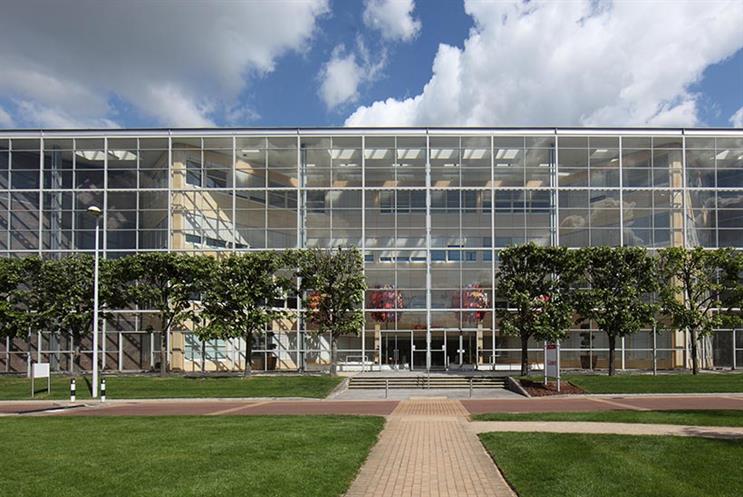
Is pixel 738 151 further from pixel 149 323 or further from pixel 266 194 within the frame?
pixel 149 323

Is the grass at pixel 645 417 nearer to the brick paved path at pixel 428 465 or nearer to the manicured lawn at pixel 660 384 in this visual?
the brick paved path at pixel 428 465

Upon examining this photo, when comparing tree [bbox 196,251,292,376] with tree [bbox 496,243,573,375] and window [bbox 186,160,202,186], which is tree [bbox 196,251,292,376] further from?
tree [bbox 496,243,573,375]

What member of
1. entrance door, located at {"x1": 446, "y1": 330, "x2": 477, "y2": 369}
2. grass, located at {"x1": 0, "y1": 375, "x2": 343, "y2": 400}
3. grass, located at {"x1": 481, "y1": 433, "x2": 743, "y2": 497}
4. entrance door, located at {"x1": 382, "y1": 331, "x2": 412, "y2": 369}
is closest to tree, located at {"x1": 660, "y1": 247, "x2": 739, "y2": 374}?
entrance door, located at {"x1": 446, "y1": 330, "x2": 477, "y2": 369}

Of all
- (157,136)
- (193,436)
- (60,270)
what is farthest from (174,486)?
(157,136)

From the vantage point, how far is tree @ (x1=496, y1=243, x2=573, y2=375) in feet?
119

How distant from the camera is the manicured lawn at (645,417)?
1773 cm

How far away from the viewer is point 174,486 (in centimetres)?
978

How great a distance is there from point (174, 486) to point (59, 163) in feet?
144

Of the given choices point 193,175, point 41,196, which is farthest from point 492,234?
point 41,196

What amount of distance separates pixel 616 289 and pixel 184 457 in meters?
30.0

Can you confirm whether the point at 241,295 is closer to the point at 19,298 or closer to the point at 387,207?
the point at 19,298

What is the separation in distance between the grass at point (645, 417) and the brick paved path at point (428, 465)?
198 cm

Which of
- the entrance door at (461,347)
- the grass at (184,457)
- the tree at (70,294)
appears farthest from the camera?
the entrance door at (461,347)

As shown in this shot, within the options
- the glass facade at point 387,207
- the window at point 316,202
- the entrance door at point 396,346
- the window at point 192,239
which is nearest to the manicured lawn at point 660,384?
the glass facade at point 387,207
